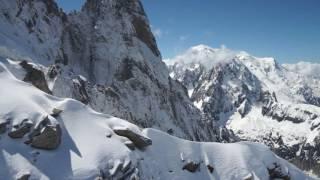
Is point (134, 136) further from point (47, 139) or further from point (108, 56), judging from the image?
point (108, 56)

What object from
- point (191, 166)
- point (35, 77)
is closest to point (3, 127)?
point (191, 166)

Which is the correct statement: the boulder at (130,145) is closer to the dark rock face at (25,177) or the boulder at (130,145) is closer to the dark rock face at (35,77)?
the dark rock face at (25,177)

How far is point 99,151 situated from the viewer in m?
32.4

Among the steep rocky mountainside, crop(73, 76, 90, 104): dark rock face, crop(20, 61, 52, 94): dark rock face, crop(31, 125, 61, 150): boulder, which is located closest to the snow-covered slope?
crop(31, 125, 61, 150): boulder

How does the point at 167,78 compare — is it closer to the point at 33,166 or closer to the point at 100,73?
the point at 100,73

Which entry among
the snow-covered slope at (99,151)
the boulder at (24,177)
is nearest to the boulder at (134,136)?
the snow-covered slope at (99,151)

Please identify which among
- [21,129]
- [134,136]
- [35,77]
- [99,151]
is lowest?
[99,151]

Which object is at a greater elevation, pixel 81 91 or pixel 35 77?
pixel 81 91

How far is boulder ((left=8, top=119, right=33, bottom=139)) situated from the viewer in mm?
30453

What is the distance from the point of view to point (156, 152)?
37.9 metres

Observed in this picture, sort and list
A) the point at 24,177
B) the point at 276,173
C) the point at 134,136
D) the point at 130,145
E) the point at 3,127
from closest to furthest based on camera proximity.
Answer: the point at 24,177, the point at 3,127, the point at 130,145, the point at 134,136, the point at 276,173

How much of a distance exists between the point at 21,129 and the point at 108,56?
105734 mm

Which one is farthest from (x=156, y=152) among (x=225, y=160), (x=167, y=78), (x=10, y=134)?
(x=167, y=78)

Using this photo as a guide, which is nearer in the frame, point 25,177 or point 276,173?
point 25,177
